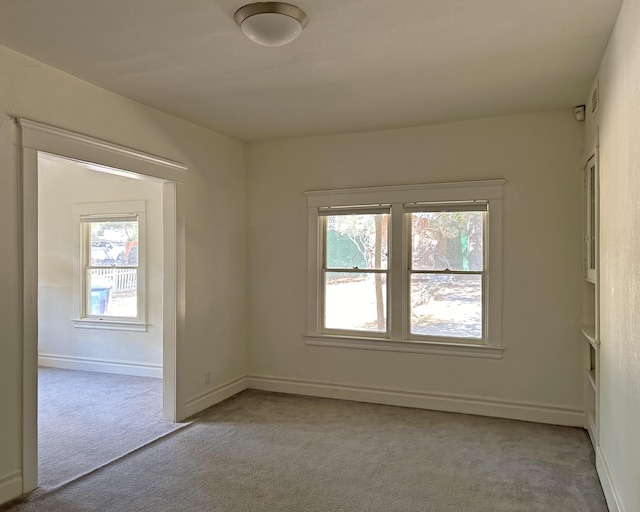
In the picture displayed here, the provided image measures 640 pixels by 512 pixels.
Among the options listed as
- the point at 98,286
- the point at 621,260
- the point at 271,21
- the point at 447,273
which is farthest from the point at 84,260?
the point at 621,260

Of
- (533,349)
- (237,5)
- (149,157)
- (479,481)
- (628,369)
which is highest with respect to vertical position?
(237,5)

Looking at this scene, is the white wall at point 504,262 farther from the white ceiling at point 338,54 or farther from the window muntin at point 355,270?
the white ceiling at point 338,54

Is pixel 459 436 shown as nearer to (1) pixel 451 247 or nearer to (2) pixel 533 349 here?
(2) pixel 533 349

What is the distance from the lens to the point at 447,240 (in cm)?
458

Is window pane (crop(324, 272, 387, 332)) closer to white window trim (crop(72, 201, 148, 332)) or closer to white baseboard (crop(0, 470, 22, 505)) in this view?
white window trim (crop(72, 201, 148, 332))

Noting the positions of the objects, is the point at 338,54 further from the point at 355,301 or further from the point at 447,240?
the point at 355,301

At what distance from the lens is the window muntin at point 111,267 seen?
6023mm

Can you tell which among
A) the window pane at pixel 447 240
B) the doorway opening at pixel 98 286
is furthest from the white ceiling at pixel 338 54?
the doorway opening at pixel 98 286

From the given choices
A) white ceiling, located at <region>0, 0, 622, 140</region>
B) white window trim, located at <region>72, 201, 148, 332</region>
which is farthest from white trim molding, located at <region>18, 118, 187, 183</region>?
white window trim, located at <region>72, 201, 148, 332</region>

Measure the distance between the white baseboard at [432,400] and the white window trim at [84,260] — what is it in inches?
67.5

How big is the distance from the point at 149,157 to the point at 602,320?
11.2 ft

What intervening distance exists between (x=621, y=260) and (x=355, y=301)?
2.81 metres

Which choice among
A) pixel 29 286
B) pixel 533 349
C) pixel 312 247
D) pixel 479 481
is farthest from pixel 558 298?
pixel 29 286

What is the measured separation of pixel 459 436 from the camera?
3.88 metres
